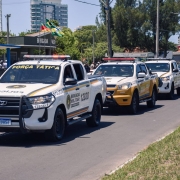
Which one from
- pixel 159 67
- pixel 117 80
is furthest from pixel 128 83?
pixel 159 67

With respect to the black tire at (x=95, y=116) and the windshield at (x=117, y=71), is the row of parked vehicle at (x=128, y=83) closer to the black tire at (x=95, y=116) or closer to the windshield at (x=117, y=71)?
the windshield at (x=117, y=71)

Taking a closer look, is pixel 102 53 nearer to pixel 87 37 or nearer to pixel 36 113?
pixel 87 37

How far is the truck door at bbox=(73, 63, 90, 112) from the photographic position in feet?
41.9

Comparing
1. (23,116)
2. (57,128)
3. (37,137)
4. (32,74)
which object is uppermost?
(32,74)

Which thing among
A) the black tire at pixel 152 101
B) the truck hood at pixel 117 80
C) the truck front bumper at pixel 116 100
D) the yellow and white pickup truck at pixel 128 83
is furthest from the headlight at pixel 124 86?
the black tire at pixel 152 101

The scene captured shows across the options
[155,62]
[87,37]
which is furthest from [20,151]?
[87,37]

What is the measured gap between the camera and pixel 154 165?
8.18 m

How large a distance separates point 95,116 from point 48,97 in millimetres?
3429

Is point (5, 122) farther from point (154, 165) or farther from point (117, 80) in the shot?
point (117, 80)

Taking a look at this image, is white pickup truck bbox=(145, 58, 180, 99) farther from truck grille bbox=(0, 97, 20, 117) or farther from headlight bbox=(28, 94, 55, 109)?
truck grille bbox=(0, 97, 20, 117)

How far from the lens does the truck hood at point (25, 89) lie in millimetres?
10633

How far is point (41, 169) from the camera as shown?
8641mm

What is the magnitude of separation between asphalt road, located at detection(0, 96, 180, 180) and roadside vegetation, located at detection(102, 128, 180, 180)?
464 millimetres

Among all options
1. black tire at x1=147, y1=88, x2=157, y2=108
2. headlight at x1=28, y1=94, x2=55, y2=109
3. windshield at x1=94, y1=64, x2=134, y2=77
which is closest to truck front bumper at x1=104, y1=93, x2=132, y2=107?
windshield at x1=94, y1=64, x2=134, y2=77
